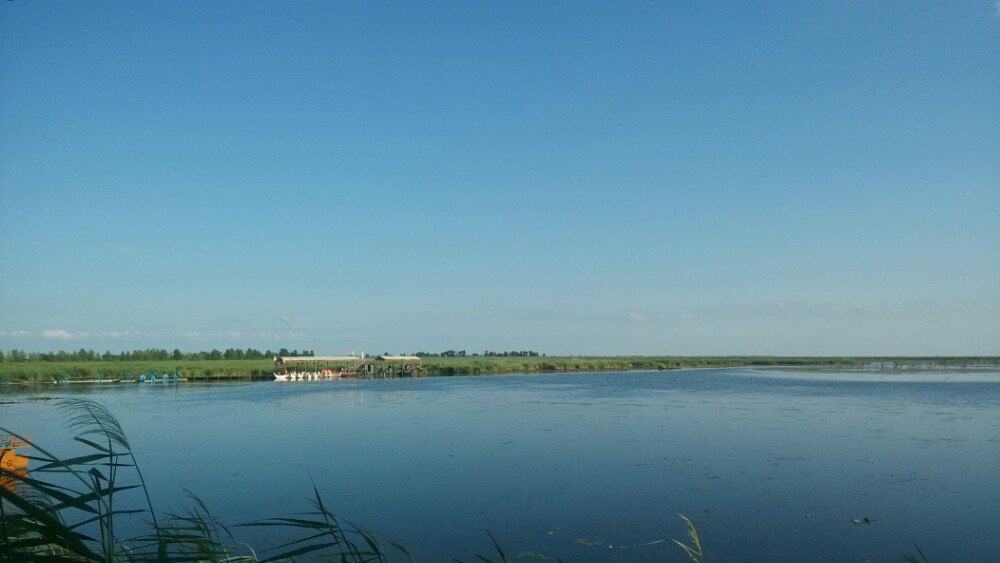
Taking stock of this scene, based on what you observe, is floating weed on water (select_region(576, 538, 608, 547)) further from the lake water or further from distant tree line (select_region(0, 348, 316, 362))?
distant tree line (select_region(0, 348, 316, 362))

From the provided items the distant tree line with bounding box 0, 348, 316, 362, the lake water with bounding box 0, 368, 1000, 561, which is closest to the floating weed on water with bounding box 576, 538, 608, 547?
the lake water with bounding box 0, 368, 1000, 561

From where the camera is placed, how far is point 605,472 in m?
17.1

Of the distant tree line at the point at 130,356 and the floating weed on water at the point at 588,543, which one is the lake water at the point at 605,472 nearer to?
the floating weed on water at the point at 588,543

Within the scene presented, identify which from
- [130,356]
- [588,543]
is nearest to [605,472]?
[588,543]

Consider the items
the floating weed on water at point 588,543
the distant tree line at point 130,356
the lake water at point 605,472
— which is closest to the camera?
the floating weed on water at point 588,543

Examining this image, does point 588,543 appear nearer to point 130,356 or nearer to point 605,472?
point 605,472

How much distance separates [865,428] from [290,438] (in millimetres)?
21409

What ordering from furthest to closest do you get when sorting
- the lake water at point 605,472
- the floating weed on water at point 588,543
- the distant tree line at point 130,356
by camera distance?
the distant tree line at point 130,356, the lake water at point 605,472, the floating weed on water at point 588,543

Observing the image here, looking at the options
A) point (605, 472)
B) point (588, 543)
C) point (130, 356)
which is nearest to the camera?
point (588, 543)

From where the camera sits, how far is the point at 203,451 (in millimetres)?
20844

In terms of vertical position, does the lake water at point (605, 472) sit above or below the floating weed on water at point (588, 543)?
above

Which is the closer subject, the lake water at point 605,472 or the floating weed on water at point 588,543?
the floating weed on water at point 588,543

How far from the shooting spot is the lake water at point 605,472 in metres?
11.7

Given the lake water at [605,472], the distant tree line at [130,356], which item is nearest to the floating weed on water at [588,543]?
the lake water at [605,472]
